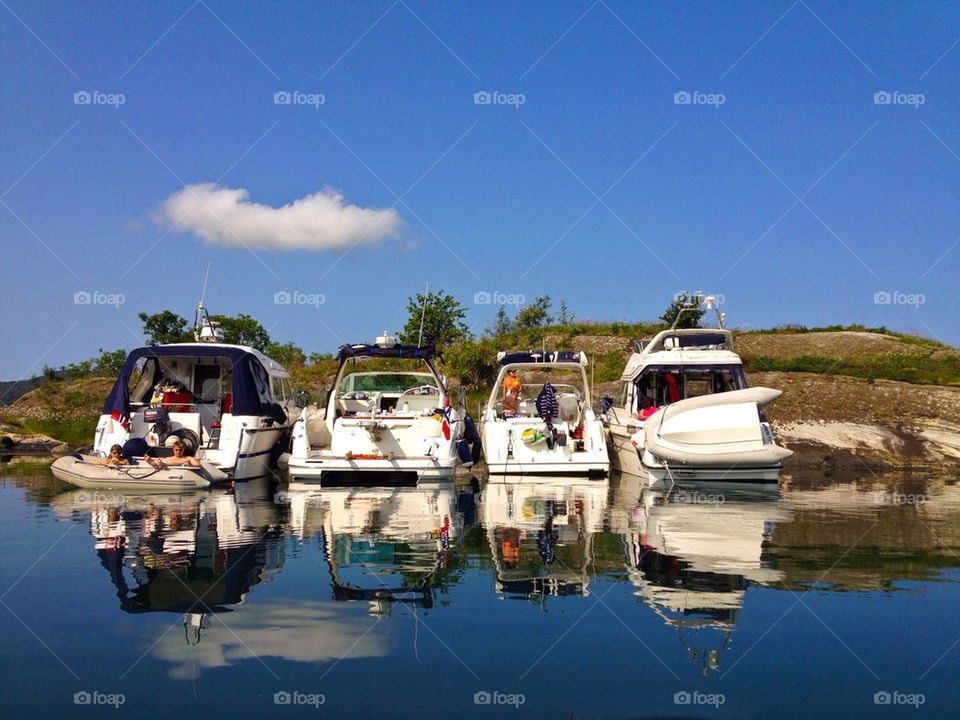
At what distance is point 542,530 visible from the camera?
11.4 meters

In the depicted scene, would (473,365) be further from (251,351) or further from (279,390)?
(251,351)

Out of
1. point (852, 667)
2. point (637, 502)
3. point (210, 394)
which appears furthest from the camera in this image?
point (210, 394)

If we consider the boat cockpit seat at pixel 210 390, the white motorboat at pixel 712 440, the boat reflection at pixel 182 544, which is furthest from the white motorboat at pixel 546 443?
the boat cockpit seat at pixel 210 390

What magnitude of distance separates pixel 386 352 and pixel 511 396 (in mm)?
3192

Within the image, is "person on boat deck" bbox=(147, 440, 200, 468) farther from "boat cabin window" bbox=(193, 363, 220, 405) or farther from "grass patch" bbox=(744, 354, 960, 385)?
"grass patch" bbox=(744, 354, 960, 385)

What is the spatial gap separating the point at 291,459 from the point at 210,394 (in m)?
4.64

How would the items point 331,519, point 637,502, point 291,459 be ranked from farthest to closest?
point 291,459 → point 637,502 → point 331,519

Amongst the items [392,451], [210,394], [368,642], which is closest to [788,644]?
[368,642]

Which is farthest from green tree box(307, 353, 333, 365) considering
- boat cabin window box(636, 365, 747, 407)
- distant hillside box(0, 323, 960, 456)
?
boat cabin window box(636, 365, 747, 407)

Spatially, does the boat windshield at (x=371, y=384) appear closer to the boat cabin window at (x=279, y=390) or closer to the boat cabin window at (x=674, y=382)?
the boat cabin window at (x=279, y=390)

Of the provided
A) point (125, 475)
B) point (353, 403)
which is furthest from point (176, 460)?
point (353, 403)

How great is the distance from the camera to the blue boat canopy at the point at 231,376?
16594mm

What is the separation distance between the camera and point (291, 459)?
1619cm

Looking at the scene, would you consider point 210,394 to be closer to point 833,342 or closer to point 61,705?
point 61,705
